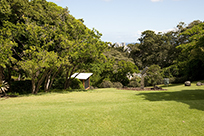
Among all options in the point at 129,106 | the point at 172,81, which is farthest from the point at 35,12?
the point at 172,81

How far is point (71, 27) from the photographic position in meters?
17.7

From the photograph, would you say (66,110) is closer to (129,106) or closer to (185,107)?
(129,106)

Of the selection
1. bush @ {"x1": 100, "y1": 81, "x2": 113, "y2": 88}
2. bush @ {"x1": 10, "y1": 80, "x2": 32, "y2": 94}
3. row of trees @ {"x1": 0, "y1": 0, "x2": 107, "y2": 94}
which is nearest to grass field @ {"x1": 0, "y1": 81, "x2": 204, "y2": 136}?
row of trees @ {"x1": 0, "y1": 0, "x2": 107, "y2": 94}

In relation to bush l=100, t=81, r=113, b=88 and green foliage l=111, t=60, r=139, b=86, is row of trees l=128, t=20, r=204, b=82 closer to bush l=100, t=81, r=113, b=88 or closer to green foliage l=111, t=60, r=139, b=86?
green foliage l=111, t=60, r=139, b=86

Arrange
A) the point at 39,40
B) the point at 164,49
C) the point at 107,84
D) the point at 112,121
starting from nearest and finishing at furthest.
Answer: the point at 112,121 < the point at 39,40 < the point at 107,84 < the point at 164,49

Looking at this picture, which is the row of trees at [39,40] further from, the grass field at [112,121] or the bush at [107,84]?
the bush at [107,84]

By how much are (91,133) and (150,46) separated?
3896 cm

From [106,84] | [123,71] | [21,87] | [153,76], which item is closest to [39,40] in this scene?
Answer: [21,87]

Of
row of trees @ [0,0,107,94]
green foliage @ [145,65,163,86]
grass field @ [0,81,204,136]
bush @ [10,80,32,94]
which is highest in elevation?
row of trees @ [0,0,107,94]

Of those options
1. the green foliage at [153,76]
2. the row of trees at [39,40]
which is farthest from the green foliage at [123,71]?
the row of trees at [39,40]

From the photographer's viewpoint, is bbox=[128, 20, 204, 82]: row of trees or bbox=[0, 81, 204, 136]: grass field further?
bbox=[128, 20, 204, 82]: row of trees

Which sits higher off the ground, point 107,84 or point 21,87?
point 107,84

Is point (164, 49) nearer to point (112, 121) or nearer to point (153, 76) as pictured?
point (153, 76)

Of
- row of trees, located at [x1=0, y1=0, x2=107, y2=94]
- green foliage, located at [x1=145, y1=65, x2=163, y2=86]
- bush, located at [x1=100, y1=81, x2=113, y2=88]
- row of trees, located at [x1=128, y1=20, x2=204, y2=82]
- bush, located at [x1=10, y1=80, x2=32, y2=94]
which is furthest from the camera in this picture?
row of trees, located at [x1=128, y1=20, x2=204, y2=82]
